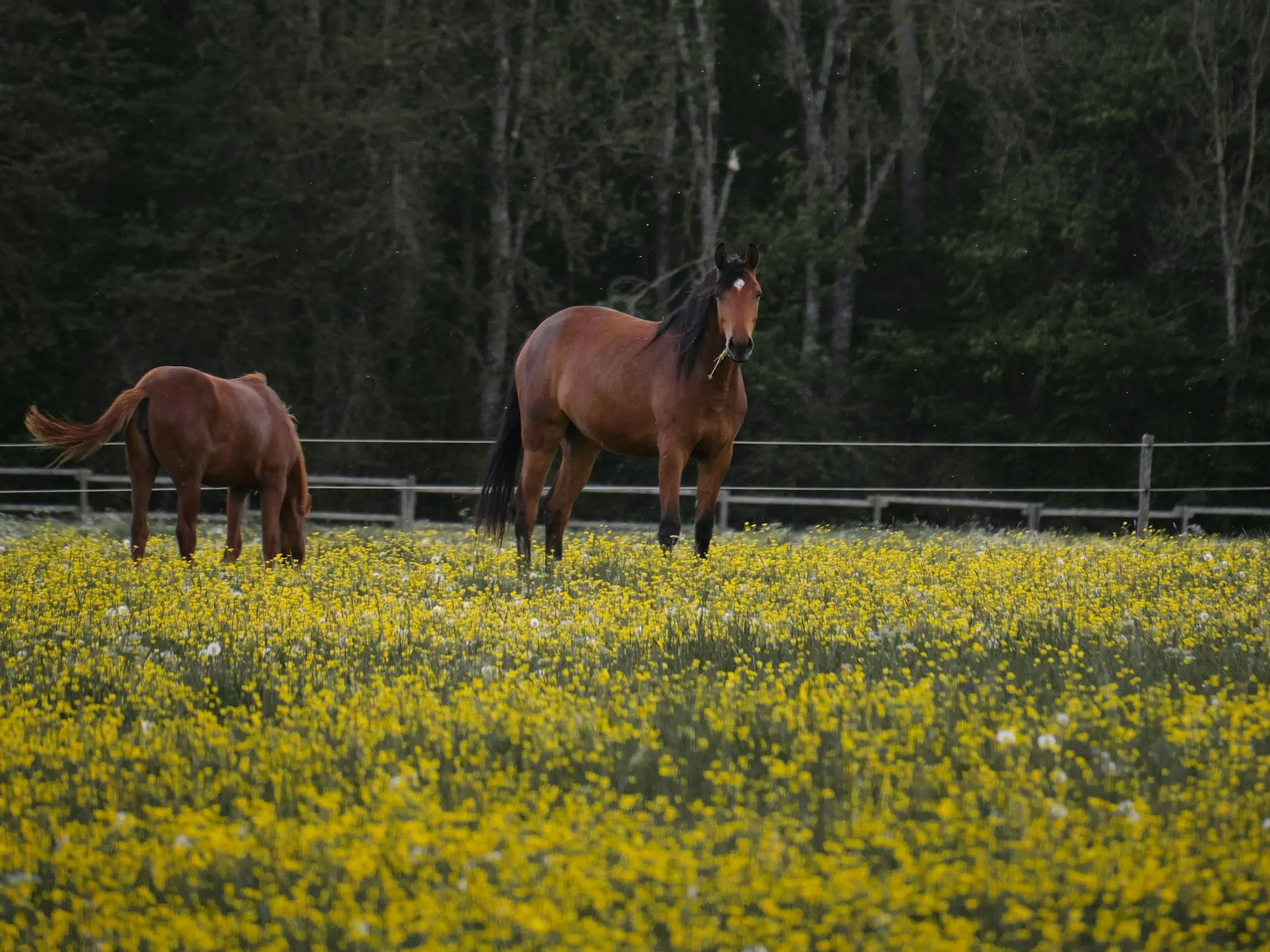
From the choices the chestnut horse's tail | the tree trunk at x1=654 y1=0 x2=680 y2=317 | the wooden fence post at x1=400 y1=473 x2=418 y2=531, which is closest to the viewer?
the chestnut horse's tail

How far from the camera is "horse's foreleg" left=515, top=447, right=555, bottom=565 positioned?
38.3 ft

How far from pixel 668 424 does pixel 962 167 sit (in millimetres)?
22323

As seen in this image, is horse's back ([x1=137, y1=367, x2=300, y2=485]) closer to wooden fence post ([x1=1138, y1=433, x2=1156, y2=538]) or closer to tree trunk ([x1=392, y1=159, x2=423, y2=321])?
wooden fence post ([x1=1138, y1=433, x2=1156, y2=538])

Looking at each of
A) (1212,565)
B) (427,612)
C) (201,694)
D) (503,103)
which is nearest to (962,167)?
(503,103)

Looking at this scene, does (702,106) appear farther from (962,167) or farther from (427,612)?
(427,612)

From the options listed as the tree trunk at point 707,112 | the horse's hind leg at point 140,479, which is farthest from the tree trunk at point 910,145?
the horse's hind leg at point 140,479

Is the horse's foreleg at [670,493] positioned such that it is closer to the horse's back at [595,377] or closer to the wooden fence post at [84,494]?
the horse's back at [595,377]

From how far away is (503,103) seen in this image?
28750mm

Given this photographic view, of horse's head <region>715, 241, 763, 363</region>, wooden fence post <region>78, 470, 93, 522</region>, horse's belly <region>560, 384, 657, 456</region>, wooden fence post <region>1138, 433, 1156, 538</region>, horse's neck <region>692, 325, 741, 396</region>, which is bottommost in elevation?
wooden fence post <region>78, 470, 93, 522</region>

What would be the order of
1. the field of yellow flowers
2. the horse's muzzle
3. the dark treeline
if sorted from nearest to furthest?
the field of yellow flowers → the horse's muzzle → the dark treeline

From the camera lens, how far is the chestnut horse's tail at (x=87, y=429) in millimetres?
10516

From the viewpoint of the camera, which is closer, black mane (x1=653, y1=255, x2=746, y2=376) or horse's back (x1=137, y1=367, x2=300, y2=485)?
black mane (x1=653, y1=255, x2=746, y2=376)

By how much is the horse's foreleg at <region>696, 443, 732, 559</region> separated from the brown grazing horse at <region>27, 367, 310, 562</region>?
314 centimetres

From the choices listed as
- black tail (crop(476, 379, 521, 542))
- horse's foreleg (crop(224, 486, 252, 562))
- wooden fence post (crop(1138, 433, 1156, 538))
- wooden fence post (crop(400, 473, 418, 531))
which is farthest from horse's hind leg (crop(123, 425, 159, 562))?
wooden fence post (crop(1138, 433, 1156, 538))
